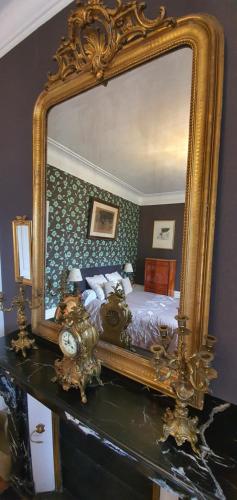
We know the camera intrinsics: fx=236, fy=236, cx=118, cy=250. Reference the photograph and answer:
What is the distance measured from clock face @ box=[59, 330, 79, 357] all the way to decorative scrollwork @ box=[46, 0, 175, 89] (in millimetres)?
1101

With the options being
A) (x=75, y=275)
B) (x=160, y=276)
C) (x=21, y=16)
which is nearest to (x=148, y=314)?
(x=160, y=276)

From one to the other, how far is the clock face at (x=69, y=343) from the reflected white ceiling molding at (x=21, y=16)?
1.58 m

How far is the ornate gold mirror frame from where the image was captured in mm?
767

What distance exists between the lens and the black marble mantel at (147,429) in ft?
1.96

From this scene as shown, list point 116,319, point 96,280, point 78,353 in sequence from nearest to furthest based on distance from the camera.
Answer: point 78,353 → point 116,319 → point 96,280

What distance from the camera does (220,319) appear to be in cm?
82

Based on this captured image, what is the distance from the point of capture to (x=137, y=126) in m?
0.99

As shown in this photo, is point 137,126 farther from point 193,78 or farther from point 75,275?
point 75,275

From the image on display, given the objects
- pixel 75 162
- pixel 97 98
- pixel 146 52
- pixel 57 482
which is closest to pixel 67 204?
pixel 75 162

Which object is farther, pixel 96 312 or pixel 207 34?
pixel 96 312

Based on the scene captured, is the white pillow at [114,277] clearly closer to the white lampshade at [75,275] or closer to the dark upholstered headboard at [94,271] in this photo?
the dark upholstered headboard at [94,271]

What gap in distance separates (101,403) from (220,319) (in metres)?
0.53

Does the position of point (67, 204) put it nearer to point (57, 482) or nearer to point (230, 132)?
point (230, 132)

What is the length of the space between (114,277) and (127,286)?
0.08 metres
